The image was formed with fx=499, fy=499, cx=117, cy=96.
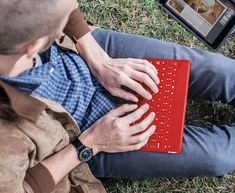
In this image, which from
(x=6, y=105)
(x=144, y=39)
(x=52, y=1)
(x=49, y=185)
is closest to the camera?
(x=52, y=1)

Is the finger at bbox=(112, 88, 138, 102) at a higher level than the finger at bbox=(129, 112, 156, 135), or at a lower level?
higher

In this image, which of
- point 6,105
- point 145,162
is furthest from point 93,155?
point 6,105

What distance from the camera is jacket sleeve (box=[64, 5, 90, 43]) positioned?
147 centimetres

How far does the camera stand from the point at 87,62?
1.49 metres

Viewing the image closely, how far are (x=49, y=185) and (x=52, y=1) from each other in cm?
51

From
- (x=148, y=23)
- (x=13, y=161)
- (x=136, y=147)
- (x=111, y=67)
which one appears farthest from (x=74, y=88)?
(x=148, y=23)

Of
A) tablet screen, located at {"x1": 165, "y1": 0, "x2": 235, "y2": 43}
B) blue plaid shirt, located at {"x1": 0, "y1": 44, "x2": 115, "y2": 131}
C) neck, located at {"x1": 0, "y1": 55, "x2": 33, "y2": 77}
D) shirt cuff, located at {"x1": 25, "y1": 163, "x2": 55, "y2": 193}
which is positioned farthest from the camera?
tablet screen, located at {"x1": 165, "y1": 0, "x2": 235, "y2": 43}

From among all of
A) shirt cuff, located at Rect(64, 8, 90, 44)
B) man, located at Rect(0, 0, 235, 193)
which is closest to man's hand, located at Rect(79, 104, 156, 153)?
man, located at Rect(0, 0, 235, 193)

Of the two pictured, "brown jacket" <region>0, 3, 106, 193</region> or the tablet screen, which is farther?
the tablet screen

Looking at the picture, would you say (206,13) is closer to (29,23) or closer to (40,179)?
(40,179)

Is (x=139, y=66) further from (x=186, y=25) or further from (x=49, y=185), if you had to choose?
(x=186, y=25)

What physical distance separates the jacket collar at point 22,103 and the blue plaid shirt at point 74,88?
171 mm

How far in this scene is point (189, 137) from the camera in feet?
4.95

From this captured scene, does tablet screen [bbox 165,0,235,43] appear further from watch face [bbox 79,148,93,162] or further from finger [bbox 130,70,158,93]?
watch face [bbox 79,148,93,162]
